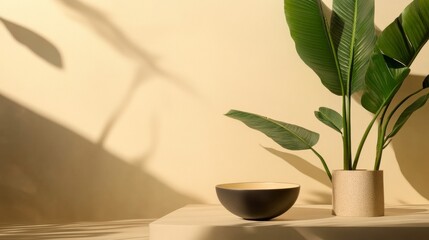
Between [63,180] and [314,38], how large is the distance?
2.84 ft

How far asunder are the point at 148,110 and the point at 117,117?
0.10 metres

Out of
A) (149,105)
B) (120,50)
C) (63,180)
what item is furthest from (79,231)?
(120,50)

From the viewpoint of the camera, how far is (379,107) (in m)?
1.22

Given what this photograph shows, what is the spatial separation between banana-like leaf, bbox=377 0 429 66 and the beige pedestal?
42 cm

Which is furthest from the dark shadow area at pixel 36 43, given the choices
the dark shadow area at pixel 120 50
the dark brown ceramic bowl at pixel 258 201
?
the dark brown ceramic bowl at pixel 258 201

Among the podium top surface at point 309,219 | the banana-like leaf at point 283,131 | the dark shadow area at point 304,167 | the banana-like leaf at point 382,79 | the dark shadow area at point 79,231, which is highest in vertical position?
the banana-like leaf at point 382,79

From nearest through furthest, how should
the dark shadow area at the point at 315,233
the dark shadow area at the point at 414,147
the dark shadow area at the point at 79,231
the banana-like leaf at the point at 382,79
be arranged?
the dark shadow area at the point at 315,233, the banana-like leaf at the point at 382,79, the dark shadow area at the point at 79,231, the dark shadow area at the point at 414,147

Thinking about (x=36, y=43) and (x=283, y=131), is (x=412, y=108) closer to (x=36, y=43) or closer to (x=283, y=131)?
(x=283, y=131)

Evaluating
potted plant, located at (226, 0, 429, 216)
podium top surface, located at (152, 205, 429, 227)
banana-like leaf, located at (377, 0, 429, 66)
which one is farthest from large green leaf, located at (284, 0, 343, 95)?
podium top surface, located at (152, 205, 429, 227)

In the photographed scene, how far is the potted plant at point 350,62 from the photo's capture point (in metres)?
1.13

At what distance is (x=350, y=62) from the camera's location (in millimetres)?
1176

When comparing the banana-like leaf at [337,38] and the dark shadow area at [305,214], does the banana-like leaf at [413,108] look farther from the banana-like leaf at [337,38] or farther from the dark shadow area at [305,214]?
the dark shadow area at [305,214]

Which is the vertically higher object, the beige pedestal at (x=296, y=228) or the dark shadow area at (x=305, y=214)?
the dark shadow area at (x=305, y=214)

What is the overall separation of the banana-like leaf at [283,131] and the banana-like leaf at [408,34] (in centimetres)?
30
